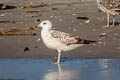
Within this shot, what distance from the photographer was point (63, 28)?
13.5 metres

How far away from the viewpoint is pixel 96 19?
15523 millimetres

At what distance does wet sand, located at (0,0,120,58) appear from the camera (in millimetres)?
10219

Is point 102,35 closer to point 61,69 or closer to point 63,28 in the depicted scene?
point 63,28

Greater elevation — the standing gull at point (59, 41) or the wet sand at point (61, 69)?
the standing gull at point (59, 41)

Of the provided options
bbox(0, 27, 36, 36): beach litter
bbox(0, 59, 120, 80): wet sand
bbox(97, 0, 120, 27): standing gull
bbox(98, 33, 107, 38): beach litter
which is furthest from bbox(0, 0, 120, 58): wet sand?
bbox(0, 59, 120, 80): wet sand

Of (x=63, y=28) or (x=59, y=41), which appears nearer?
(x=59, y=41)

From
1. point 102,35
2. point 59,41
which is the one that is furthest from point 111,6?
point 59,41

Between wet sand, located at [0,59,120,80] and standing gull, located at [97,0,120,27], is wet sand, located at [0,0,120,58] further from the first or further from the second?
wet sand, located at [0,59,120,80]

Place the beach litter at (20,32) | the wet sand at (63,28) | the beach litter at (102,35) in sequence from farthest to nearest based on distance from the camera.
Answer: the beach litter at (20,32), the beach litter at (102,35), the wet sand at (63,28)

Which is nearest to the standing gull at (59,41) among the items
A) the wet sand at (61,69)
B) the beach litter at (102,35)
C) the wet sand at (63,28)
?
the wet sand at (61,69)

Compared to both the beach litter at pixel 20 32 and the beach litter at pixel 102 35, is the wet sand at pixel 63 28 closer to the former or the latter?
the beach litter at pixel 102 35

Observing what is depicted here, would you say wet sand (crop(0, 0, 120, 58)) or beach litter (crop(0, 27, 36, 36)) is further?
beach litter (crop(0, 27, 36, 36))

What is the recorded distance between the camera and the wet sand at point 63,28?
10.2 metres

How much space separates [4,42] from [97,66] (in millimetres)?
3490
